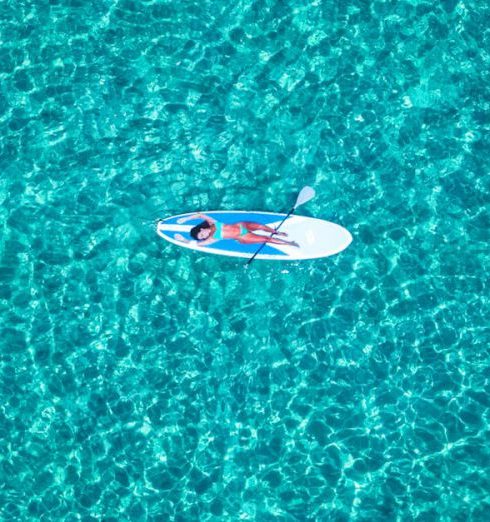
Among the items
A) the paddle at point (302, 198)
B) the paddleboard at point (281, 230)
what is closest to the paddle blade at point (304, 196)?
the paddle at point (302, 198)

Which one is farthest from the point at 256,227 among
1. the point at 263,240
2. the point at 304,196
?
the point at 304,196

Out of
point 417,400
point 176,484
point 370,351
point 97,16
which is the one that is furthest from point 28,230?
point 417,400

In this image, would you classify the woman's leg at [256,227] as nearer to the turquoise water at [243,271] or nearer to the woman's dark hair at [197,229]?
the turquoise water at [243,271]

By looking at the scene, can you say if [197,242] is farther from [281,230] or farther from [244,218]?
[281,230]

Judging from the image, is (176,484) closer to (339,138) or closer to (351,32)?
(339,138)

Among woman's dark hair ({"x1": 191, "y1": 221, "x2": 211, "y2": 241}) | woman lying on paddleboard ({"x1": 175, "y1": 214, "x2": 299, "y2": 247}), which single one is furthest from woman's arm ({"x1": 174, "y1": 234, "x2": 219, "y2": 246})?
woman's dark hair ({"x1": 191, "y1": 221, "x2": 211, "y2": 241})

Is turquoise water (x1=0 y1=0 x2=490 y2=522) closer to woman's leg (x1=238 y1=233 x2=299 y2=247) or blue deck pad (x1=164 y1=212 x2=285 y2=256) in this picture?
blue deck pad (x1=164 y1=212 x2=285 y2=256)

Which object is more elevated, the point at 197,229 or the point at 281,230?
the point at 197,229
